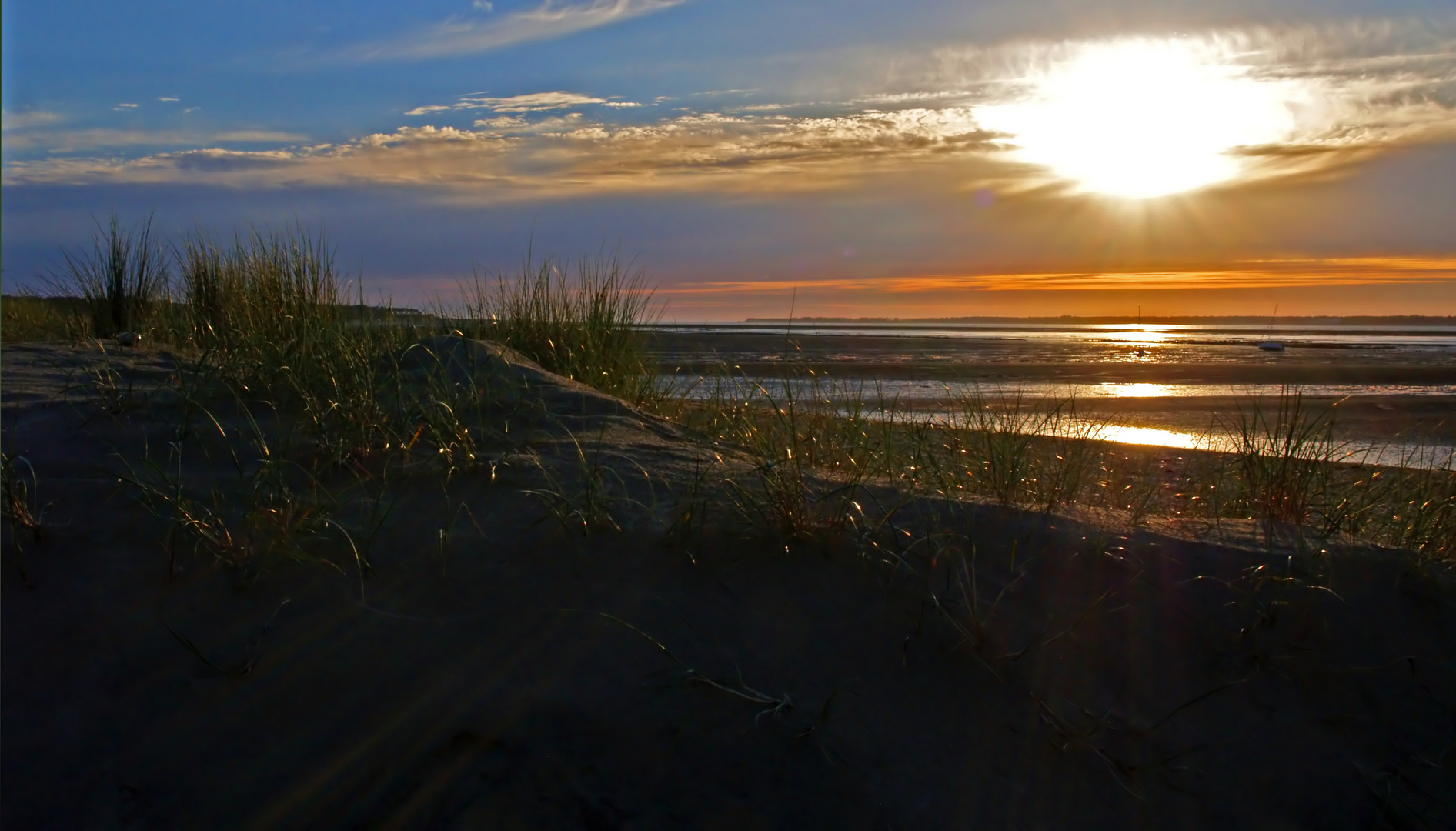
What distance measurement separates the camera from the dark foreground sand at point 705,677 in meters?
1.81

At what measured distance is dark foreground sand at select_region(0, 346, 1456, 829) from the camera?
5.95 ft

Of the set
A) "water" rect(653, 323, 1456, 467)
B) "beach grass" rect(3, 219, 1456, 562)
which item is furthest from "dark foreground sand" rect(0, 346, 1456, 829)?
"water" rect(653, 323, 1456, 467)

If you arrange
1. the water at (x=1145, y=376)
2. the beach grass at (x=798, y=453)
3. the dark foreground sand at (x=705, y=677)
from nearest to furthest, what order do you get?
the dark foreground sand at (x=705, y=677) < the beach grass at (x=798, y=453) < the water at (x=1145, y=376)

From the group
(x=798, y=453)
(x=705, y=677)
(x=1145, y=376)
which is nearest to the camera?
(x=705, y=677)

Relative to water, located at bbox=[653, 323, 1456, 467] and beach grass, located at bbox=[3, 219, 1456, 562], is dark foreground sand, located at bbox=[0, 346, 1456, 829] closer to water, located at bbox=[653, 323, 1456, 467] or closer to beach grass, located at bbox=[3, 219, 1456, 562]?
beach grass, located at bbox=[3, 219, 1456, 562]

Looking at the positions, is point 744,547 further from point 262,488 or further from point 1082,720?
point 262,488

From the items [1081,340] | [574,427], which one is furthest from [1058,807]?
[1081,340]

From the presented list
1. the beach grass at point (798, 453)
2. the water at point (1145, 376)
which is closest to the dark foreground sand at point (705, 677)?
the beach grass at point (798, 453)

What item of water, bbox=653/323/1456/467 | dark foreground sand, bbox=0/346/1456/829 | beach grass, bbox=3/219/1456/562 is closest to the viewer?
dark foreground sand, bbox=0/346/1456/829

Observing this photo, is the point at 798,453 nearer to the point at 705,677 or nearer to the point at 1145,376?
the point at 705,677

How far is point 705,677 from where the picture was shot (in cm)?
205

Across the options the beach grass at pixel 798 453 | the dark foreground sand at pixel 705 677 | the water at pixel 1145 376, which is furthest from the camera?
the water at pixel 1145 376

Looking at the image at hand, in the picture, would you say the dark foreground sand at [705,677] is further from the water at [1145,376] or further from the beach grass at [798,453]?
the water at [1145,376]

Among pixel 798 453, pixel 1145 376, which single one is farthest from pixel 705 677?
pixel 1145 376
